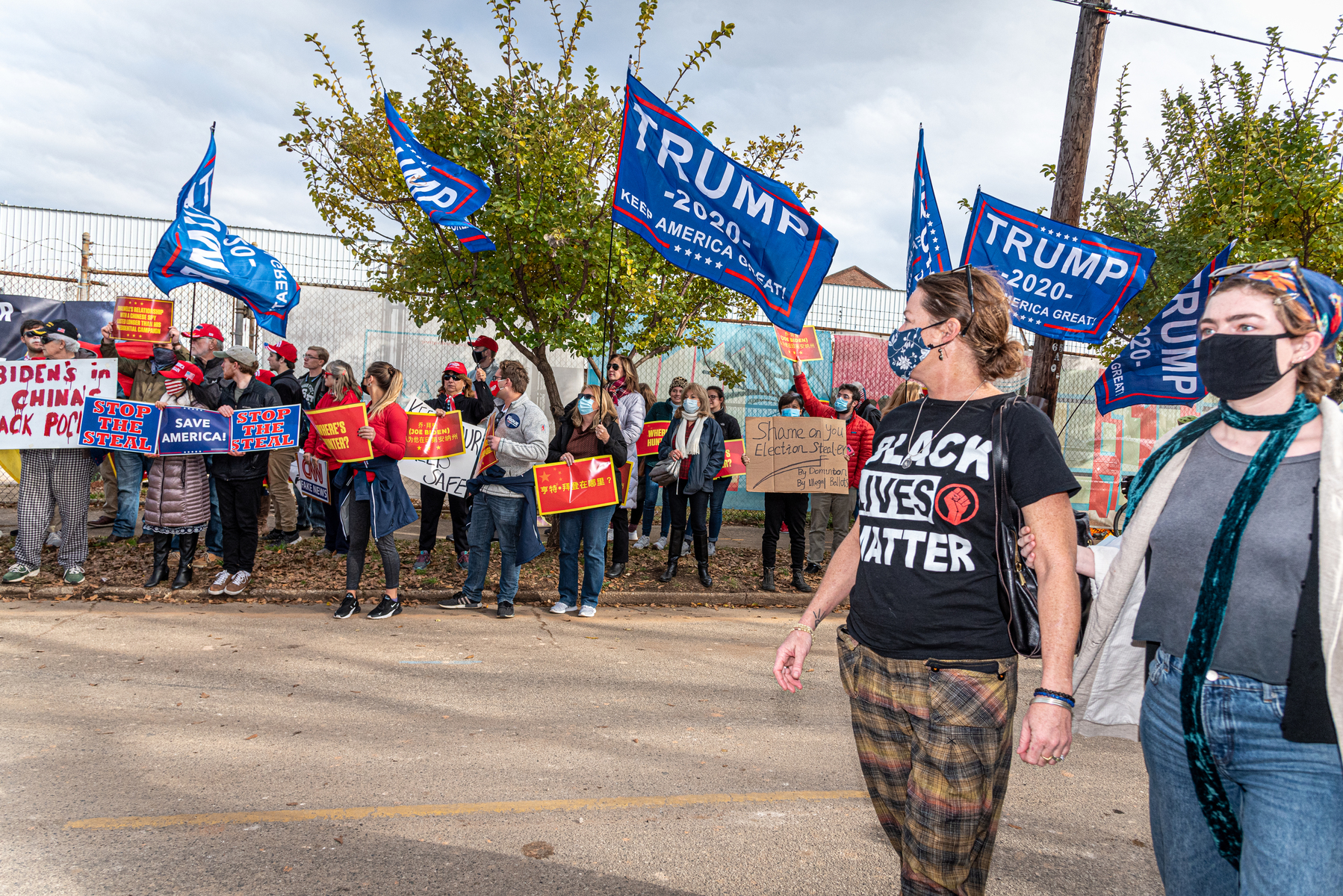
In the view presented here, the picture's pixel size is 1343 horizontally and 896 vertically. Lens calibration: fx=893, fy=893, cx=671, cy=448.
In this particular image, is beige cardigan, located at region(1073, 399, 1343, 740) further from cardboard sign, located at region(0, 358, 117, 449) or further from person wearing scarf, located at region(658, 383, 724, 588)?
cardboard sign, located at region(0, 358, 117, 449)

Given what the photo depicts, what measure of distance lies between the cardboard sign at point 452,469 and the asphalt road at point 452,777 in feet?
9.17

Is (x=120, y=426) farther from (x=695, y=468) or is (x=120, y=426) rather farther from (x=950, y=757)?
(x=950, y=757)

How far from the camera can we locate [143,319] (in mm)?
9031

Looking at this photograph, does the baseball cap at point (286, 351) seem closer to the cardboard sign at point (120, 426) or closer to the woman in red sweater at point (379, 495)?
the cardboard sign at point (120, 426)

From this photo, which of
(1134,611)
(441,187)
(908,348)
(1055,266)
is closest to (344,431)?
(441,187)

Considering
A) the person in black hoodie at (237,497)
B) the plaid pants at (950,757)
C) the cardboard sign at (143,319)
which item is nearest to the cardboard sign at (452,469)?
the person in black hoodie at (237,497)

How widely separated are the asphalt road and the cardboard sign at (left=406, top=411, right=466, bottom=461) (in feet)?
7.76

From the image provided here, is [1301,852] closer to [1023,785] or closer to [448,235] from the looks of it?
[1023,785]

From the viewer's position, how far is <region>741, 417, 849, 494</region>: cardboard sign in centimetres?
914

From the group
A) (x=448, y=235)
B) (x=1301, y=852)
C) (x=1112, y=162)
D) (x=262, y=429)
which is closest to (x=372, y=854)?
(x=1301, y=852)

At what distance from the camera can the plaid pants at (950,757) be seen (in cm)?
219

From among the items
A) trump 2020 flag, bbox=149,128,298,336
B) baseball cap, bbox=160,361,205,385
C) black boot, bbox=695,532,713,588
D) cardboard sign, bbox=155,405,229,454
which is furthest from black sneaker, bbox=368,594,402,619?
trump 2020 flag, bbox=149,128,298,336

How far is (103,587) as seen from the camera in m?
7.55

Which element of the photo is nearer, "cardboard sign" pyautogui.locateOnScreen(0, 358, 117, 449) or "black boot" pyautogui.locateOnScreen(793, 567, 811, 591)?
"cardboard sign" pyautogui.locateOnScreen(0, 358, 117, 449)
